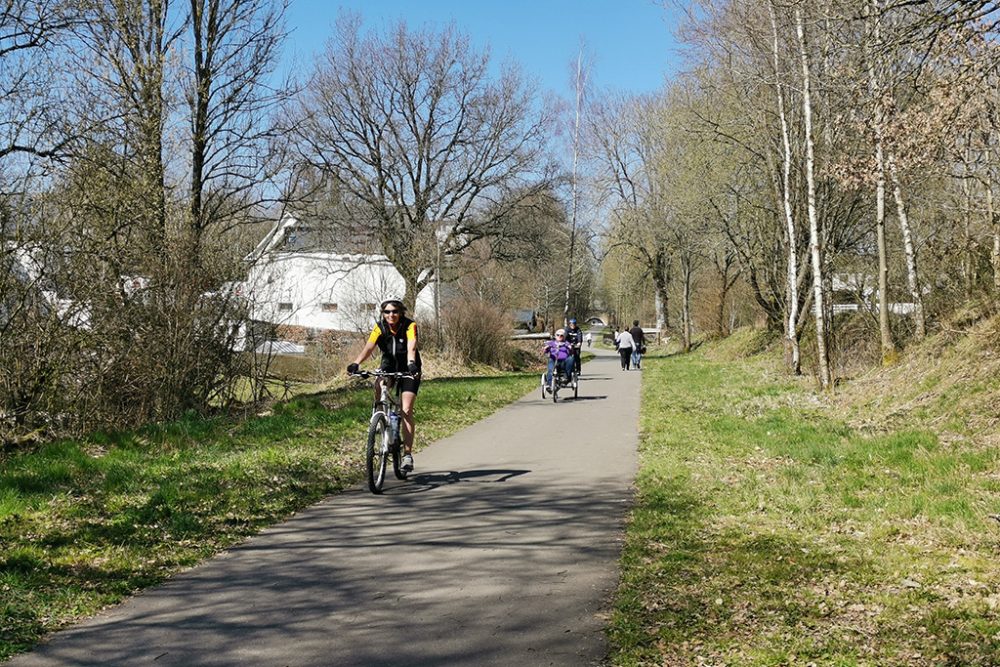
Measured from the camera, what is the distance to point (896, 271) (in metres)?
A: 24.7

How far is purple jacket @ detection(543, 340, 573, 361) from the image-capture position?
2056 cm

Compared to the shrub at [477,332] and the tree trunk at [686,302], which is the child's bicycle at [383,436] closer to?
the shrub at [477,332]

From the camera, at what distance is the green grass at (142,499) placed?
5820 millimetres

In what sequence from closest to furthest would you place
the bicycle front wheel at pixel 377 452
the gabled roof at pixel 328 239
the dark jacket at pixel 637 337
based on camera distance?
the bicycle front wheel at pixel 377 452, the gabled roof at pixel 328 239, the dark jacket at pixel 637 337

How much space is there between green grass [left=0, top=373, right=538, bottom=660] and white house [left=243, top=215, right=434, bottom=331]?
284 centimetres

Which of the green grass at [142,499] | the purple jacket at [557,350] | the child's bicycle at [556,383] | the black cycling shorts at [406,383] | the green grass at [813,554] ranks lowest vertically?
the green grass at [813,554]

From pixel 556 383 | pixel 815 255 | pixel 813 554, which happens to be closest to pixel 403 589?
pixel 813 554

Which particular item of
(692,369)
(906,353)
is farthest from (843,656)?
(692,369)

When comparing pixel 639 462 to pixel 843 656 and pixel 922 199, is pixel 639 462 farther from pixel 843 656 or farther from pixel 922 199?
pixel 922 199

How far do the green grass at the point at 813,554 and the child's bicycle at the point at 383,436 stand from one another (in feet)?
8.38

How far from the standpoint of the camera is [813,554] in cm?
655

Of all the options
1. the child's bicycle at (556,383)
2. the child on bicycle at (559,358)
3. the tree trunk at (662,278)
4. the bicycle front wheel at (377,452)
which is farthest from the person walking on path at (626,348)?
the bicycle front wheel at (377,452)

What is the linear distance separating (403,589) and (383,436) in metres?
3.75

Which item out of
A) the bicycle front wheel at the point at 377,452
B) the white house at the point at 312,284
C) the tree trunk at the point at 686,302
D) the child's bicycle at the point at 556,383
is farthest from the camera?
the tree trunk at the point at 686,302
